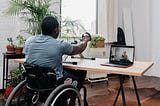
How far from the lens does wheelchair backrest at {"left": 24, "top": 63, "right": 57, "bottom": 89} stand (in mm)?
2119

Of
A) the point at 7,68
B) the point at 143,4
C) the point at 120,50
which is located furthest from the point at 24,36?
the point at 143,4

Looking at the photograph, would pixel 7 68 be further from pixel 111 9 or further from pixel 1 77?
pixel 111 9

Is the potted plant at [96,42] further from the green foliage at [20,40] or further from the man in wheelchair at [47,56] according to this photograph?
the man in wheelchair at [47,56]

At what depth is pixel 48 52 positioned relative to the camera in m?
2.22

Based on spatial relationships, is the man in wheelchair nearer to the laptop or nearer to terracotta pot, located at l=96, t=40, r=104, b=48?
the laptop

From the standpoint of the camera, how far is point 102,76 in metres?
5.00

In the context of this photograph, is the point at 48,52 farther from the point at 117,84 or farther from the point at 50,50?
the point at 117,84

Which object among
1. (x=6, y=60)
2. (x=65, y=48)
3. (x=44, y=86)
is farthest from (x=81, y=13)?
(x=44, y=86)

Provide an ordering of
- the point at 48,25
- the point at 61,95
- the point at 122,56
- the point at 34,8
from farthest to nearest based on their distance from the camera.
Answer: the point at 34,8 < the point at 122,56 < the point at 48,25 < the point at 61,95

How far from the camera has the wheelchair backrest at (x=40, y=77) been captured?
2119 mm

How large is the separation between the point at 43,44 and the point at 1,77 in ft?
6.87

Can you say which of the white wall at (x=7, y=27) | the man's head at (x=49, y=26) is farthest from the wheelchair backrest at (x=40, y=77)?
the white wall at (x=7, y=27)

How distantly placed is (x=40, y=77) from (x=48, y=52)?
0.83ft

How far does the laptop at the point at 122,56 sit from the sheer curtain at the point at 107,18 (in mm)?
2989
